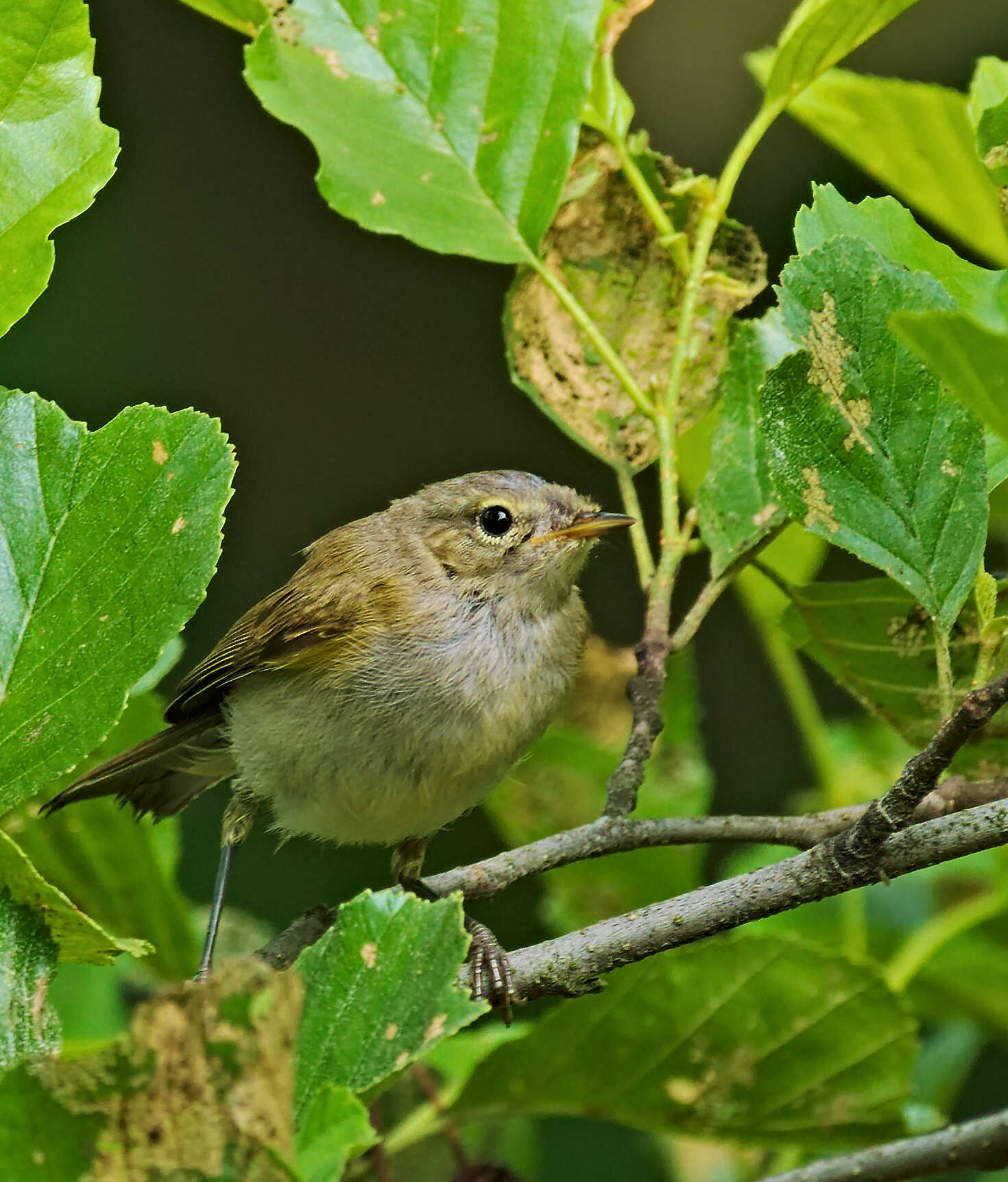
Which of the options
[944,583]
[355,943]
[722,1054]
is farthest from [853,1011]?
[355,943]

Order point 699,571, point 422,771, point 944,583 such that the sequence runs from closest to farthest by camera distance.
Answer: point 944,583
point 422,771
point 699,571

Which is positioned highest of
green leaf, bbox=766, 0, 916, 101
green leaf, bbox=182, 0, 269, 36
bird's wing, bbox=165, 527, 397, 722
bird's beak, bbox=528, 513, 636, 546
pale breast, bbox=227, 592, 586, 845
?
green leaf, bbox=182, 0, 269, 36

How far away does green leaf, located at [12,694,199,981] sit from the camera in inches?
71.1

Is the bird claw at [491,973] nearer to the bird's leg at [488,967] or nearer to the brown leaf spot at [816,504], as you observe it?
the bird's leg at [488,967]

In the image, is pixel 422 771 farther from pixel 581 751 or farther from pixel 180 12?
pixel 180 12

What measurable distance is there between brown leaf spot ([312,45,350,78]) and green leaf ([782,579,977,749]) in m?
0.82

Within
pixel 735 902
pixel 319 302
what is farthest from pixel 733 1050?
pixel 319 302

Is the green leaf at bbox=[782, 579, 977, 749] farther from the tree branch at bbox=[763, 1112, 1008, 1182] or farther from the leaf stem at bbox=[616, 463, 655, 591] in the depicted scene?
the tree branch at bbox=[763, 1112, 1008, 1182]

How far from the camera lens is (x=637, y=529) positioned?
1.80m

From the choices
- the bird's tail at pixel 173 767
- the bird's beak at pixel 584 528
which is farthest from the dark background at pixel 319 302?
the bird's beak at pixel 584 528

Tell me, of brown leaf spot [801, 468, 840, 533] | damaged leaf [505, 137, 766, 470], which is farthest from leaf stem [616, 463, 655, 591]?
brown leaf spot [801, 468, 840, 533]

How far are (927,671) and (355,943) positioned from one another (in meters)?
0.88

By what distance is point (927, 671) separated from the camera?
1742 mm

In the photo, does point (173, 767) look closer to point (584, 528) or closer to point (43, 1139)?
point (584, 528)
